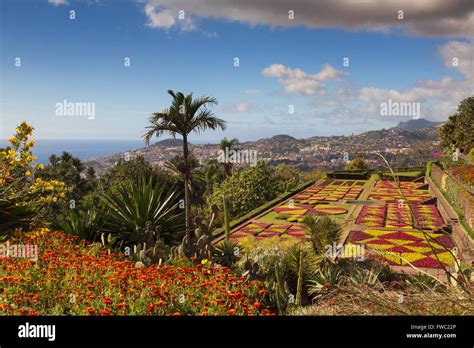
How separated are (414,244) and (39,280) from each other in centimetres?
1559

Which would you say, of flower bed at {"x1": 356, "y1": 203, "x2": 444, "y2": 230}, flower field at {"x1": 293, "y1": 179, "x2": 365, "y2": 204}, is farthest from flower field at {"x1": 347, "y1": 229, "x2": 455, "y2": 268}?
flower field at {"x1": 293, "y1": 179, "x2": 365, "y2": 204}

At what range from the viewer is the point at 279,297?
5.22 meters

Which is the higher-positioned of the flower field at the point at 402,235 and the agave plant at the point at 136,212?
the agave plant at the point at 136,212

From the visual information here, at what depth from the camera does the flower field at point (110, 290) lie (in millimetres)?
3617

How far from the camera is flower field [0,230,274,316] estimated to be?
362 centimetres

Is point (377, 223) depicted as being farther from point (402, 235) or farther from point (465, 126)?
point (465, 126)

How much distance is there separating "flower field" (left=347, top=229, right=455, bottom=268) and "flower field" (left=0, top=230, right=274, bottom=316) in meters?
10.4

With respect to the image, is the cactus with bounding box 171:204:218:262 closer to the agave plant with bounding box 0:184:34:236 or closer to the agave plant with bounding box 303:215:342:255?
the agave plant with bounding box 0:184:34:236

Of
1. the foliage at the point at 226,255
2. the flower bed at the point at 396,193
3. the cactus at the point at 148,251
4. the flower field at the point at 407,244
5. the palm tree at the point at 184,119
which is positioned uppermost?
the palm tree at the point at 184,119

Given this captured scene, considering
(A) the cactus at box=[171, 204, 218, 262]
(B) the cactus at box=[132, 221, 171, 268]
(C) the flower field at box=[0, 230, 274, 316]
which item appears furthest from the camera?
(A) the cactus at box=[171, 204, 218, 262]

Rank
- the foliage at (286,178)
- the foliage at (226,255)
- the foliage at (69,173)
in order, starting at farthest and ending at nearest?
1. the foliage at (286,178)
2. the foliage at (69,173)
3. the foliage at (226,255)

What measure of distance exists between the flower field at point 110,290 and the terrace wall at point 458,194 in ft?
43.6

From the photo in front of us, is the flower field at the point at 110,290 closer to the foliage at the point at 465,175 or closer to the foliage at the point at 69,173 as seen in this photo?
the foliage at the point at 465,175

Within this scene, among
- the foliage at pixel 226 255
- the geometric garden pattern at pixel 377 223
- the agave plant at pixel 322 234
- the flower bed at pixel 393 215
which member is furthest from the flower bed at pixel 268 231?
the foliage at pixel 226 255
